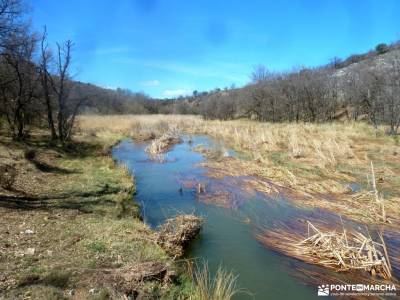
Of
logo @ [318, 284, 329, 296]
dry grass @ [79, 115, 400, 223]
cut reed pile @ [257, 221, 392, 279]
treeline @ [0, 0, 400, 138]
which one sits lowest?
logo @ [318, 284, 329, 296]

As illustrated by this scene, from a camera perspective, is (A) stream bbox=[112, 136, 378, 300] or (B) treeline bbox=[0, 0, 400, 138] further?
(B) treeline bbox=[0, 0, 400, 138]

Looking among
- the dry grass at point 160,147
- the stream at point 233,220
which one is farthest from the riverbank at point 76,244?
the dry grass at point 160,147

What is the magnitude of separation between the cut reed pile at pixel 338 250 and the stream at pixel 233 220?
24 cm

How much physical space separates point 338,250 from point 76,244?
5.12m

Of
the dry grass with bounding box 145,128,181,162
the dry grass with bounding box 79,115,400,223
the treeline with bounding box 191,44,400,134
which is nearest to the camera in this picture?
the dry grass with bounding box 79,115,400,223

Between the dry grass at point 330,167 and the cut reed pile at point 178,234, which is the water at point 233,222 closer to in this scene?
the cut reed pile at point 178,234

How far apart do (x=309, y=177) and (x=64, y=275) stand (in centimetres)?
1057

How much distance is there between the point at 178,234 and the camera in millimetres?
7375

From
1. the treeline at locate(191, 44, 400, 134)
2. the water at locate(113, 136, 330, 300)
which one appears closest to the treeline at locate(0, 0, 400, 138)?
the treeline at locate(191, 44, 400, 134)

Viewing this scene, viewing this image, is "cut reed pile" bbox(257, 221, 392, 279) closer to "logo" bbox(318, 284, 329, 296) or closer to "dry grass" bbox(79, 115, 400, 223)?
"logo" bbox(318, 284, 329, 296)

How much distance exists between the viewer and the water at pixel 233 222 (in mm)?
6059

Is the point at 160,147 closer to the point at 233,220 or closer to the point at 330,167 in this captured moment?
the point at 330,167

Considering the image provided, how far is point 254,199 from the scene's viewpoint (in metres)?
11.4

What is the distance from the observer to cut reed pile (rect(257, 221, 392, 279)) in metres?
6.15
